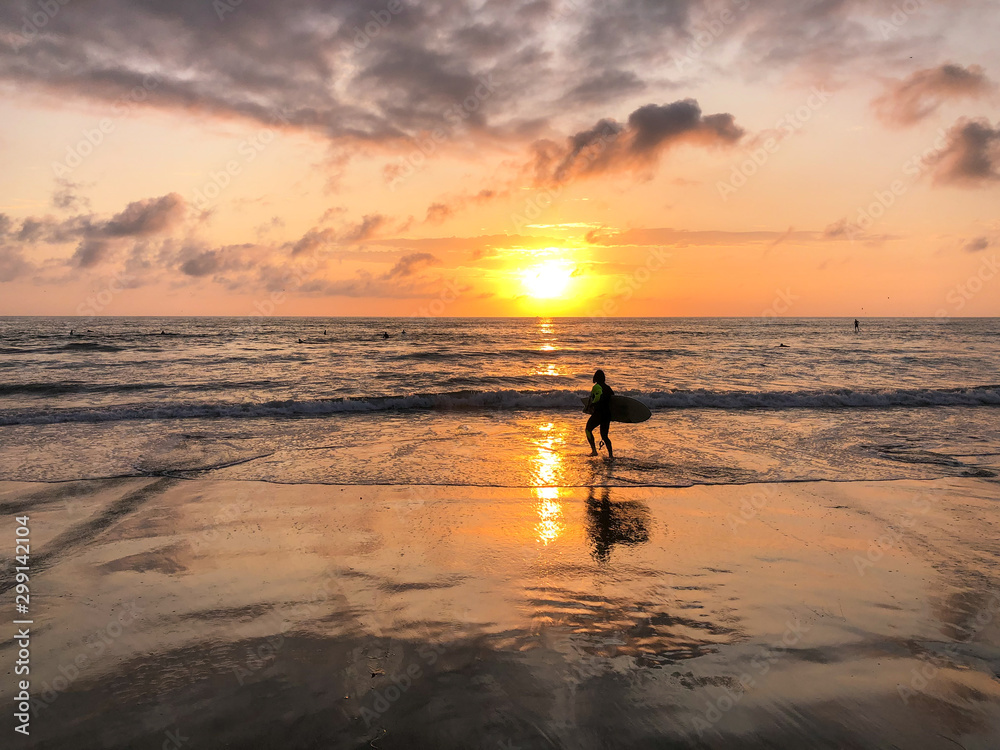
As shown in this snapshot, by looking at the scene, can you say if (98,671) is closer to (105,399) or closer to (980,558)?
(980,558)

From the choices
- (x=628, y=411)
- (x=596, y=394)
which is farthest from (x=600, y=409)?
(x=628, y=411)

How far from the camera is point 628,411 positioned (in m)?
14.7

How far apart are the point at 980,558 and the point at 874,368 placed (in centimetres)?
3486

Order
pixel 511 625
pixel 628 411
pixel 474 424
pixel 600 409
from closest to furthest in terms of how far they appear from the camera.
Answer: pixel 511 625
pixel 600 409
pixel 628 411
pixel 474 424

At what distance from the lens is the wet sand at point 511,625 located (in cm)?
398

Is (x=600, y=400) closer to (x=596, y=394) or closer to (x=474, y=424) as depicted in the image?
(x=596, y=394)

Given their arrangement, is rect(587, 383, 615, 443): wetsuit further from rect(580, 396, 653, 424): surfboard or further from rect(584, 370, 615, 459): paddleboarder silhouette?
rect(580, 396, 653, 424): surfboard

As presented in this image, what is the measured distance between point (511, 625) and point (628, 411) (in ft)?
33.1

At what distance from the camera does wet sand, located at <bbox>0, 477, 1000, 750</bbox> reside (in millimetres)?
3984

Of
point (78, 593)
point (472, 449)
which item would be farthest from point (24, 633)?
point (472, 449)

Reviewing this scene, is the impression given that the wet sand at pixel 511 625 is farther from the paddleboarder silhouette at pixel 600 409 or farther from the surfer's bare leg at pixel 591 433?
the surfer's bare leg at pixel 591 433

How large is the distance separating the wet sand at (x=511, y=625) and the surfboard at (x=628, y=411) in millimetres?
5313

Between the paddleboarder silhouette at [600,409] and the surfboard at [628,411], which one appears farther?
the surfboard at [628,411]

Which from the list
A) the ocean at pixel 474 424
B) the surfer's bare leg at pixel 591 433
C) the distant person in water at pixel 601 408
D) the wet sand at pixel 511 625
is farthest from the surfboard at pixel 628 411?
the wet sand at pixel 511 625
